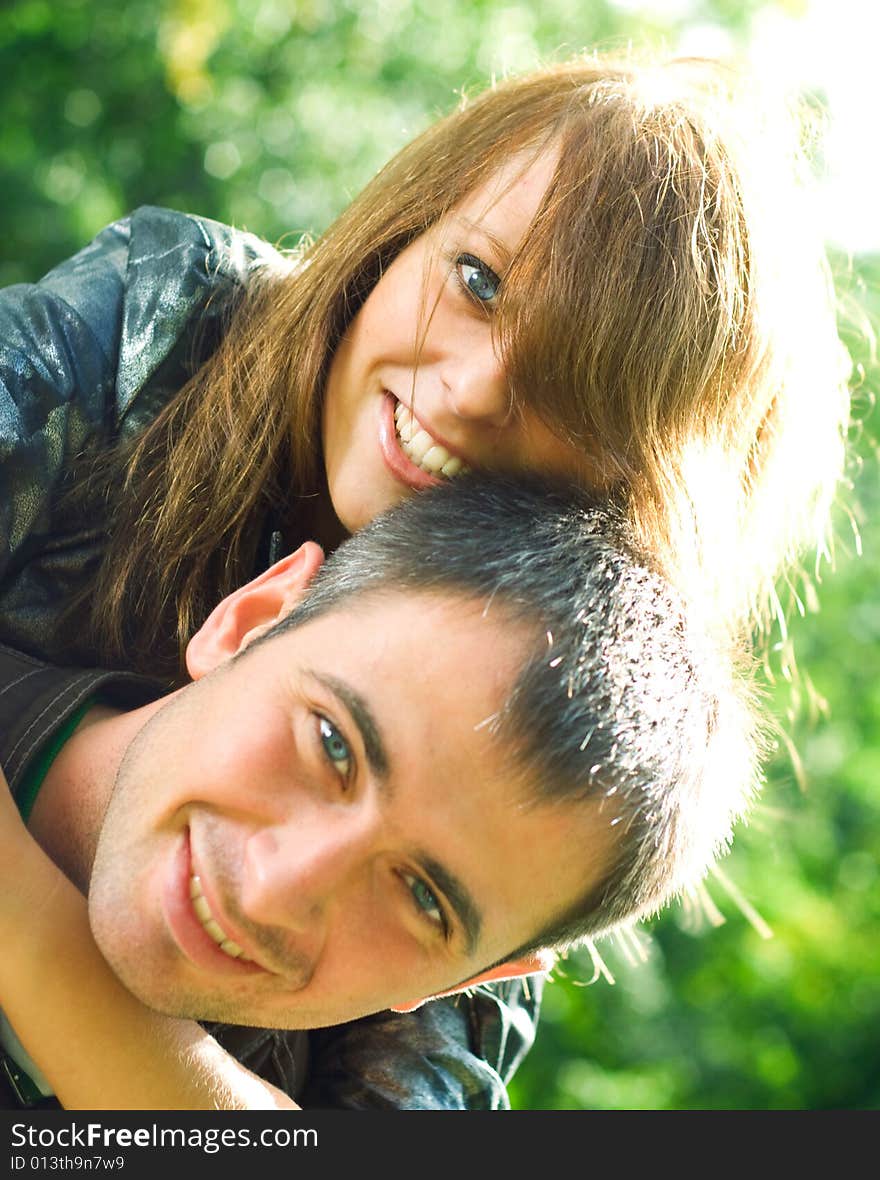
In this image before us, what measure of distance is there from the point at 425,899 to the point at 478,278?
1130 mm

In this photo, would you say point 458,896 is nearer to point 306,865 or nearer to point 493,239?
point 306,865

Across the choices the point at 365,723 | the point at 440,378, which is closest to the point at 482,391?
the point at 440,378

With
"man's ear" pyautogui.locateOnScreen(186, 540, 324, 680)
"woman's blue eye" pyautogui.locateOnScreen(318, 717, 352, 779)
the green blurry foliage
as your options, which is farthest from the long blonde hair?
the green blurry foliage

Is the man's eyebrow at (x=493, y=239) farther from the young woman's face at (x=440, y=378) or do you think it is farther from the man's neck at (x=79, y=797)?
the man's neck at (x=79, y=797)

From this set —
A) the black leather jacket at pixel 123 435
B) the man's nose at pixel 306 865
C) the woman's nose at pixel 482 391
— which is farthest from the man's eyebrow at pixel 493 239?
the man's nose at pixel 306 865

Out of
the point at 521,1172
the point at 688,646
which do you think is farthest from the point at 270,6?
the point at 521,1172

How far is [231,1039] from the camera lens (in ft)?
6.81

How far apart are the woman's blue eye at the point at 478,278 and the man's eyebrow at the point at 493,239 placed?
3 cm

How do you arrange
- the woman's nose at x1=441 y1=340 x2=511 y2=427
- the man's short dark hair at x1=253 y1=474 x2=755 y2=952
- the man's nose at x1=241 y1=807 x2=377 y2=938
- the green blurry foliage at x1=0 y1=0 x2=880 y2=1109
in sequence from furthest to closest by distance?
the green blurry foliage at x1=0 y1=0 x2=880 y2=1109
the woman's nose at x1=441 y1=340 x2=511 y2=427
the man's short dark hair at x1=253 y1=474 x2=755 y2=952
the man's nose at x1=241 y1=807 x2=377 y2=938

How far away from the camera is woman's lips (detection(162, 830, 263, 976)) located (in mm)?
1677

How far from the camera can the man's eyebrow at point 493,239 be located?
2.28 metres

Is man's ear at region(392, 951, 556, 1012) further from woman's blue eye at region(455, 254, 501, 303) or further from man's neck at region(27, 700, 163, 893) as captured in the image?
woman's blue eye at region(455, 254, 501, 303)

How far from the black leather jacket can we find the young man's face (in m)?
0.52

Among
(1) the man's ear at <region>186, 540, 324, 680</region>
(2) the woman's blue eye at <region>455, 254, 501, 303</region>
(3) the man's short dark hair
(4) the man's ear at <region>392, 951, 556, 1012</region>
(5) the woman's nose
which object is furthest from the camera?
(2) the woman's blue eye at <region>455, 254, 501, 303</region>
